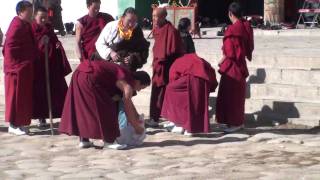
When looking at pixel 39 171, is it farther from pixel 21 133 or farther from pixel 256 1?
pixel 256 1

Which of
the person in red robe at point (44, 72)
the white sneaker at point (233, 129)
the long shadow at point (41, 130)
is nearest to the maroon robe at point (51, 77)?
the person in red robe at point (44, 72)

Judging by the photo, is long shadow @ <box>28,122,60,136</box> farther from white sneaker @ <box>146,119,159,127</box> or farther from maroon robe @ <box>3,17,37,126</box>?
white sneaker @ <box>146,119,159,127</box>

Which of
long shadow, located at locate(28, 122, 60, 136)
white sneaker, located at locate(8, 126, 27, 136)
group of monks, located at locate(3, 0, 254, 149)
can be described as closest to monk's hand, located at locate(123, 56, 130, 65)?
group of monks, located at locate(3, 0, 254, 149)

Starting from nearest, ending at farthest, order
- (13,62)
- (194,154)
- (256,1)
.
Answer: (194,154)
(13,62)
(256,1)

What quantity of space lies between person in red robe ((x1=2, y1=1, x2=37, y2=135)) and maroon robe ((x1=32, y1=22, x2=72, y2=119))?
27 centimetres

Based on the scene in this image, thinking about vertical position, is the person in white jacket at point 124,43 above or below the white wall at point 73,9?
above

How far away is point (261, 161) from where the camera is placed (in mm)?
7320

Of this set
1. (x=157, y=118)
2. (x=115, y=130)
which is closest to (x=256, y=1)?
(x=157, y=118)

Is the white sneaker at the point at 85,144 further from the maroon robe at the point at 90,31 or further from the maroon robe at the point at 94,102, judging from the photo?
the maroon robe at the point at 90,31

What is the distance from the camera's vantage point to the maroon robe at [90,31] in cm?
926

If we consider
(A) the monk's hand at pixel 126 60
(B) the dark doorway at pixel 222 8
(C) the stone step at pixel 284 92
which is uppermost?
(A) the monk's hand at pixel 126 60

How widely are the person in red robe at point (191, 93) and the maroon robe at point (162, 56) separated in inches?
11.1

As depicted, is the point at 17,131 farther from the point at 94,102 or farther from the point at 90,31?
the point at 94,102

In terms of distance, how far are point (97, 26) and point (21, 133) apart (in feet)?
5.20
